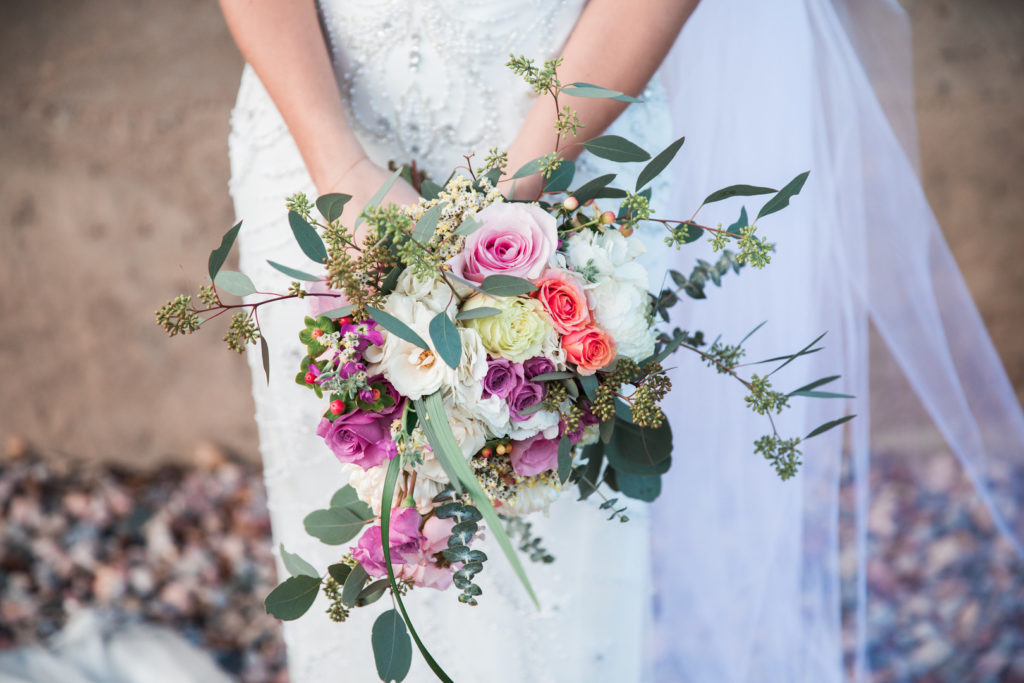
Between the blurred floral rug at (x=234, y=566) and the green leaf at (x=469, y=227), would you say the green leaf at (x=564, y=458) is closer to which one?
the green leaf at (x=469, y=227)

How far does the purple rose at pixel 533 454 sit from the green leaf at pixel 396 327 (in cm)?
21

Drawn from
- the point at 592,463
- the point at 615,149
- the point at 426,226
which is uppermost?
the point at 615,149

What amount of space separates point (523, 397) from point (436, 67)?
66 cm

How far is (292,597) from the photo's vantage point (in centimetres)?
95

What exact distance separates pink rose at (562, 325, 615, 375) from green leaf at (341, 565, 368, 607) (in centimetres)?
36

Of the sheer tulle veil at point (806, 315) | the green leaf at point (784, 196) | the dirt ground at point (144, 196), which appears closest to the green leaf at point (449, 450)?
the green leaf at point (784, 196)

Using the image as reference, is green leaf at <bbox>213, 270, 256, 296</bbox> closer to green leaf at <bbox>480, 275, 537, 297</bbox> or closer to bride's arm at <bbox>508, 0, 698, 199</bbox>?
green leaf at <bbox>480, 275, 537, 297</bbox>

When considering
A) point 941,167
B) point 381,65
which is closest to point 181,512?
point 381,65

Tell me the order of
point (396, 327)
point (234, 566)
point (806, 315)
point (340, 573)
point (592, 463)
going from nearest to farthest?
1. point (396, 327)
2. point (340, 573)
3. point (592, 463)
4. point (806, 315)
5. point (234, 566)

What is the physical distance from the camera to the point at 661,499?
1.69 metres

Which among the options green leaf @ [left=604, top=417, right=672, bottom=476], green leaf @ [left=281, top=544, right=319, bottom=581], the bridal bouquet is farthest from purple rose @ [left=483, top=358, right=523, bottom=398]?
green leaf @ [left=281, top=544, right=319, bottom=581]

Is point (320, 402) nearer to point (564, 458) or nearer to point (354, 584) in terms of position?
point (354, 584)

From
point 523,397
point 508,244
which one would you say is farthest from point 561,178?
point 523,397

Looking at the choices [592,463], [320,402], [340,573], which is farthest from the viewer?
[320,402]
